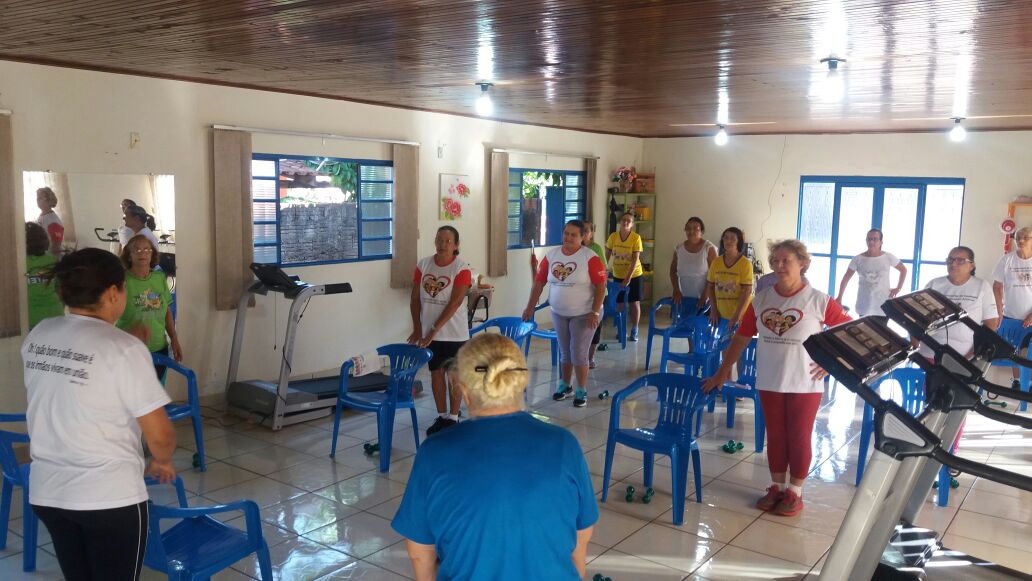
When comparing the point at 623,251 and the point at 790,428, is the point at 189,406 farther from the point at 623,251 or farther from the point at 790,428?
the point at 623,251

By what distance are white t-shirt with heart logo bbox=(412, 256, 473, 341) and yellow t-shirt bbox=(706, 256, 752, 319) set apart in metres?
2.47

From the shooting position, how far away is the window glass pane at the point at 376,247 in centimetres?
788

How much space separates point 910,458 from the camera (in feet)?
7.64

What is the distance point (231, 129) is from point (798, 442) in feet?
15.7

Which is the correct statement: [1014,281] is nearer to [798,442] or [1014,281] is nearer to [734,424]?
[734,424]

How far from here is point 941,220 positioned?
33.0 ft

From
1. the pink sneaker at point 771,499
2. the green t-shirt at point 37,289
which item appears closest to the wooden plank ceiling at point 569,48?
the green t-shirt at point 37,289

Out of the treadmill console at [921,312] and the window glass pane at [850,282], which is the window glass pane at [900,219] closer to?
the window glass pane at [850,282]

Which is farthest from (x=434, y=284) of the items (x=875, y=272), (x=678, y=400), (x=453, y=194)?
(x=875, y=272)

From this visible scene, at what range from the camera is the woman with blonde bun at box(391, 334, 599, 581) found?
1.85m

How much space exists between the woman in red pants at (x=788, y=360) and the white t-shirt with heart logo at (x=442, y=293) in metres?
1.88

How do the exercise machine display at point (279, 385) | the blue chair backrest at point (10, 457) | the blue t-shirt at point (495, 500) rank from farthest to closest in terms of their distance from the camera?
the exercise machine display at point (279, 385), the blue chair backrest at point (10, 457), the blue t-shirt at point (495, 500)

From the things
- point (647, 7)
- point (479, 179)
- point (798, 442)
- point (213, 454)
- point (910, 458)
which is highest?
point (647, 7)

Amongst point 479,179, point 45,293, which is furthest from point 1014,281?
point 45,293
